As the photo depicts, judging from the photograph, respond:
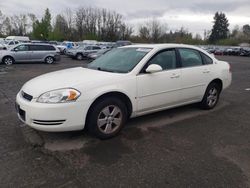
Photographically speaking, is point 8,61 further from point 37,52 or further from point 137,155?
point 137,155

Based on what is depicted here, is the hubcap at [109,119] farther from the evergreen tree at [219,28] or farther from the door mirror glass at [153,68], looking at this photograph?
the evergreen tree at [219,28]

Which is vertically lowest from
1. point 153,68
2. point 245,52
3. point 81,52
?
point 153,68

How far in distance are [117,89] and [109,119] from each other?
50 centimetres

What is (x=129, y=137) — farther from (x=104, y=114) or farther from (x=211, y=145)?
(x=211, y=145)

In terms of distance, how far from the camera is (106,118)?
3824mm

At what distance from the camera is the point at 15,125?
14.6 ft

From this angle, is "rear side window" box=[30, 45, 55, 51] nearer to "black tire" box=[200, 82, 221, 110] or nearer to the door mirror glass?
"black tire" box=[200, 82, 221, 110]

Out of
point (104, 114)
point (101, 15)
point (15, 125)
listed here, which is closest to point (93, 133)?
point (104, 114)

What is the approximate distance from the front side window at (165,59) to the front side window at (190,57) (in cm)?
25

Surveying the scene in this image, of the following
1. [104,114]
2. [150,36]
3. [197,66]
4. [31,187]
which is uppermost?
[150,36]

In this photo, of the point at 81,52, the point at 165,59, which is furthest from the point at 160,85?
the point at 81,52

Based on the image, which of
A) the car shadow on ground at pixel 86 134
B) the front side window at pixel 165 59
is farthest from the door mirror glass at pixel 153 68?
the car shadow on ground at pixel 86 134

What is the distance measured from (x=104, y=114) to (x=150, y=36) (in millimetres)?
75869

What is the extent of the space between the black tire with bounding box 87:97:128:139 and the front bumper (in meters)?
0.16
